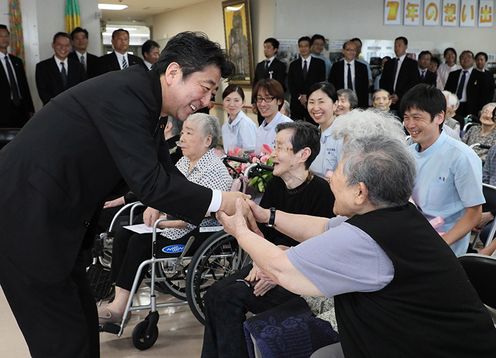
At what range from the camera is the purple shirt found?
47.9 inches

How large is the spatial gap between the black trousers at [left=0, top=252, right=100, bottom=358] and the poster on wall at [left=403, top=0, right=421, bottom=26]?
27.5ft

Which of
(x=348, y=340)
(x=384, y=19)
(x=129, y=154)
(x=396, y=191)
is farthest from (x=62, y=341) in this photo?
(x=384, y=19)

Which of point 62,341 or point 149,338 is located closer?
point 62,341

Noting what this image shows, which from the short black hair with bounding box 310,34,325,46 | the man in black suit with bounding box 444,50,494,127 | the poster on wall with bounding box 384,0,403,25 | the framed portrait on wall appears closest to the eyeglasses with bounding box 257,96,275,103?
the short black hair with bounding box 310,34,325,46

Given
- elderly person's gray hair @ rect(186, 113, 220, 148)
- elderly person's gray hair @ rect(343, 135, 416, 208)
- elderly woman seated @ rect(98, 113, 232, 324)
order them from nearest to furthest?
1. elderly person's gray hair @ rect(343, 135, 416, 208)
2. elderly woman seated @ rect(98, 113, 232, 324)
3. elderly person's gray hair @ rect(186, 113, 220, 148)

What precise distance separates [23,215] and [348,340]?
98 cm

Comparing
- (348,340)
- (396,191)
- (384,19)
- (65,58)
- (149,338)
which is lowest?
(149,338)

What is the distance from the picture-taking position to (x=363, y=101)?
7.73 m

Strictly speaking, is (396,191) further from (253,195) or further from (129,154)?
(253,195)

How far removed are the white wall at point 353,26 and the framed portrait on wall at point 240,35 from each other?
77 cm

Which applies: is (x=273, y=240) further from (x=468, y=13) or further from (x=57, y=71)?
(x=468, y=13)

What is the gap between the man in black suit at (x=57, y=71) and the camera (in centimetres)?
601

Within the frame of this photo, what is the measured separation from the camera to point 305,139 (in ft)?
8.07

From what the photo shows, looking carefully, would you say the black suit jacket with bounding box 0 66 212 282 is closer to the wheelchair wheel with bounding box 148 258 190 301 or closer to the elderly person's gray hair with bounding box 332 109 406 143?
the elderly person's gray hair with bounding box 332 109 406 143
